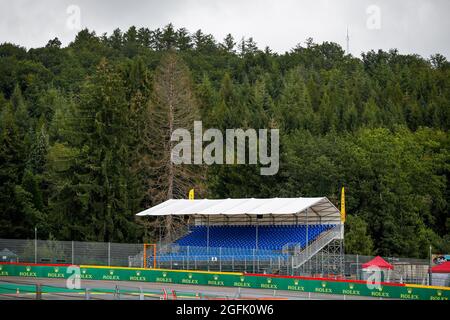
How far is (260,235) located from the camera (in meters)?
58.5

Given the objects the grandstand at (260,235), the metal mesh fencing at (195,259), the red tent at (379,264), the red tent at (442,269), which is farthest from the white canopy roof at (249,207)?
the red tent at (442,269)

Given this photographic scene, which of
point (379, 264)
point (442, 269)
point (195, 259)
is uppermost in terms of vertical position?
point (195, 259)

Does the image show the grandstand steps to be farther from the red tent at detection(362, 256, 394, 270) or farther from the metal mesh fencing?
the red tent at detection(362, 256, 394, 270)

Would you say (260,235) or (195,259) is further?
(260,235)

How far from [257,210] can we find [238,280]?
390 inches

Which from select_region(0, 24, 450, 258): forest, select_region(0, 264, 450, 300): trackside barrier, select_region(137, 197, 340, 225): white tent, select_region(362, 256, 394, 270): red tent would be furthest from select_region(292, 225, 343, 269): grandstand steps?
select_region(0, 24, 450, 258): forest

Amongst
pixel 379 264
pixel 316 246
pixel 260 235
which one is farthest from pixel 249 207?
pixel 379 264

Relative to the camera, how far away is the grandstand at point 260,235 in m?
49.2

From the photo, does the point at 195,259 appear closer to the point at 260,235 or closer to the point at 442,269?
the point at 260,235

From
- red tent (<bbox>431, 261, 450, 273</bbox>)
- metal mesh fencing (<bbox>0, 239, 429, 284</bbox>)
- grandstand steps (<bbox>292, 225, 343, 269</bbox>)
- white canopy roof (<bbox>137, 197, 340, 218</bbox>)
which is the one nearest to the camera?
red tent (<bbox>431, 261, 450, 273</bbox>)

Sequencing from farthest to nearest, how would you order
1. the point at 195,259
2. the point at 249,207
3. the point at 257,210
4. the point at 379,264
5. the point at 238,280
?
the point at 249,207 < the point at 257,210 < the point at 195,259 < the point at 379,264 < the point at 238,280

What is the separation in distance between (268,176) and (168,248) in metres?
26.2

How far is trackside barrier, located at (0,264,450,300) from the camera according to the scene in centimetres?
3569

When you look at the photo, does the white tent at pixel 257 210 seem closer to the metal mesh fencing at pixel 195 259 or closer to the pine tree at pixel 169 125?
the metal mesh fencing at pixel 195 259
